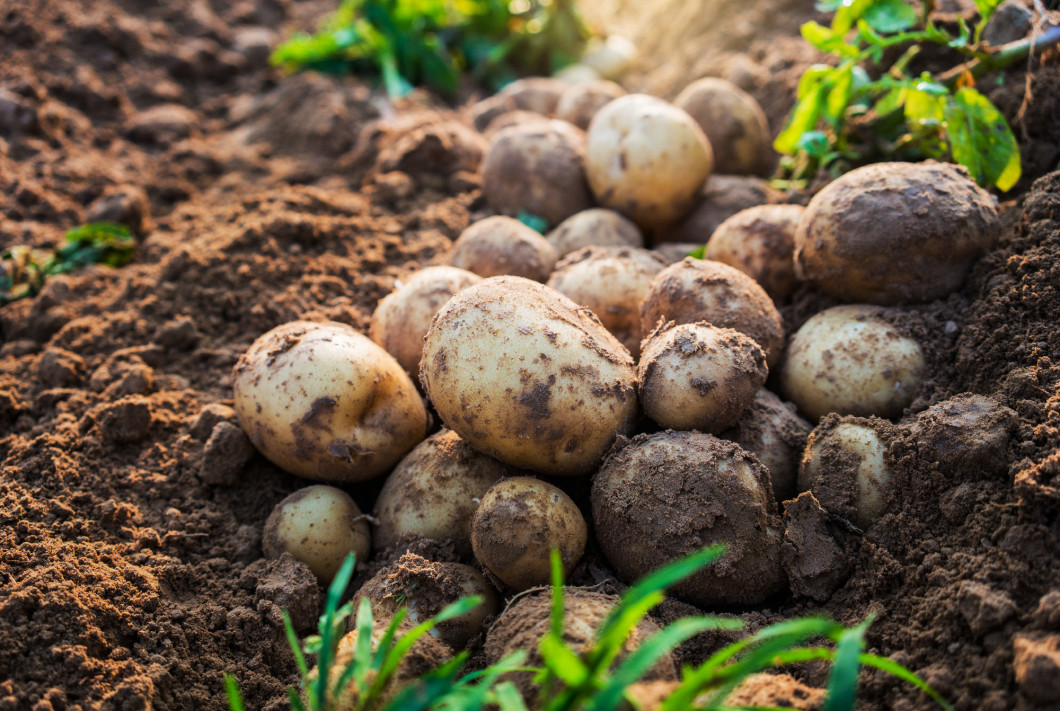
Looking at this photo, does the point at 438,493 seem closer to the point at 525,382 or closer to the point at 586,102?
the point at 525,382

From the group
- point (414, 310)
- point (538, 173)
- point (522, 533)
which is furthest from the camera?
point (538, 173)

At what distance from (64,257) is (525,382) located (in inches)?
104

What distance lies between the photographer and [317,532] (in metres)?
2.20

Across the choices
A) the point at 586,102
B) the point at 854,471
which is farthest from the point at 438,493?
the point at 586,102

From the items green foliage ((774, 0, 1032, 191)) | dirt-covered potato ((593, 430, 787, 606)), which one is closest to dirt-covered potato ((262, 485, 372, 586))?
dirt-covered potato ((593, 430, 787, 606))

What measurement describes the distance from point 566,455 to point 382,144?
264cm

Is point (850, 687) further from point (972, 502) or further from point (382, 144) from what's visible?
point (382, 144)

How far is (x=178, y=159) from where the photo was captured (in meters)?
4.32

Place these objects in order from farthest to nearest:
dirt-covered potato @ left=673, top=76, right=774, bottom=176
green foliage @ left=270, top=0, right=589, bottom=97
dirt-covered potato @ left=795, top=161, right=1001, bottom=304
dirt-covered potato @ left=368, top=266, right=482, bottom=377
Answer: green foliage @ left=270, top=0, right=589, bottom=97, dirt-covered potato @ left=673, top=76, right=774, bottom=176, dirt-covered potato @ left=368, top=266, right=482, bottom=377, dirt-covered potato @ left=795, top=161, right=1001, bottom=304

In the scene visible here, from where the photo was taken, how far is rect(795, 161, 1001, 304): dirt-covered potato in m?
2.32

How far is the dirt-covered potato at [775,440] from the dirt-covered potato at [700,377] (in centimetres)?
8

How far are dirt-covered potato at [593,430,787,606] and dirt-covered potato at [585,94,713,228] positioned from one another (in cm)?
143

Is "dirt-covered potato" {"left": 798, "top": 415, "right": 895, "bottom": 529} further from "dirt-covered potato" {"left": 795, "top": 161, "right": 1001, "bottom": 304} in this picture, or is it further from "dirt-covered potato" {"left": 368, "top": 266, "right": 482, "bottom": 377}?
"dirt-covered potato" {"left": 368, "top": 266, "right": 482, "bottom": 377}

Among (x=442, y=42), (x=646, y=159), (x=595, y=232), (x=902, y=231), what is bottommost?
(x=595, y=232)
